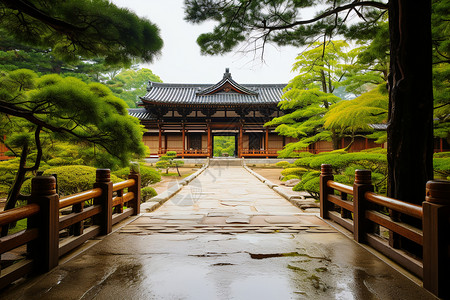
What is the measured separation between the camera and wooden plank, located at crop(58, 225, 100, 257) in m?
2.69

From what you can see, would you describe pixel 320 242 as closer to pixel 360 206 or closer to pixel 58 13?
pixel 360 206

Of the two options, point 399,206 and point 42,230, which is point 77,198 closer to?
point 42,230

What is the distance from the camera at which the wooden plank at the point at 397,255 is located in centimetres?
224

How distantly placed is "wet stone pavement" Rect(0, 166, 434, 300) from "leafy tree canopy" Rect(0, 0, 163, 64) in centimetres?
250

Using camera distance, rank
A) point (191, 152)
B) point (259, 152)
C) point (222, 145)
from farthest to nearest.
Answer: point (222, 145), point (259, 152), point (191, 152)

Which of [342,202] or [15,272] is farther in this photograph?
[342,202]

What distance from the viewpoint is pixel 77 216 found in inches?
115

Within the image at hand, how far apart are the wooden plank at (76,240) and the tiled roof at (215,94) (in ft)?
63.8

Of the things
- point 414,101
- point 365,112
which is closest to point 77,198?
point 414,101

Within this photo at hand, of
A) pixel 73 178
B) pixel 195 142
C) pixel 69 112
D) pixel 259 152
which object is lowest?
pixel 73 178

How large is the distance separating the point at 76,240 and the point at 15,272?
2.80 feet

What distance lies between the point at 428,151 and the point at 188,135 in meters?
22.4

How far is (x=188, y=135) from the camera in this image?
24328 mm

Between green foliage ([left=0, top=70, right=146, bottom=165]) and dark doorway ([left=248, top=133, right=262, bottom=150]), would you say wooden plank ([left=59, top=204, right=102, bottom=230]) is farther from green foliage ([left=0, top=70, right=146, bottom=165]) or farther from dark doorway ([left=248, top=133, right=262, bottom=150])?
dark doorway ([left=248, top=133, right=262, bottom=150])
